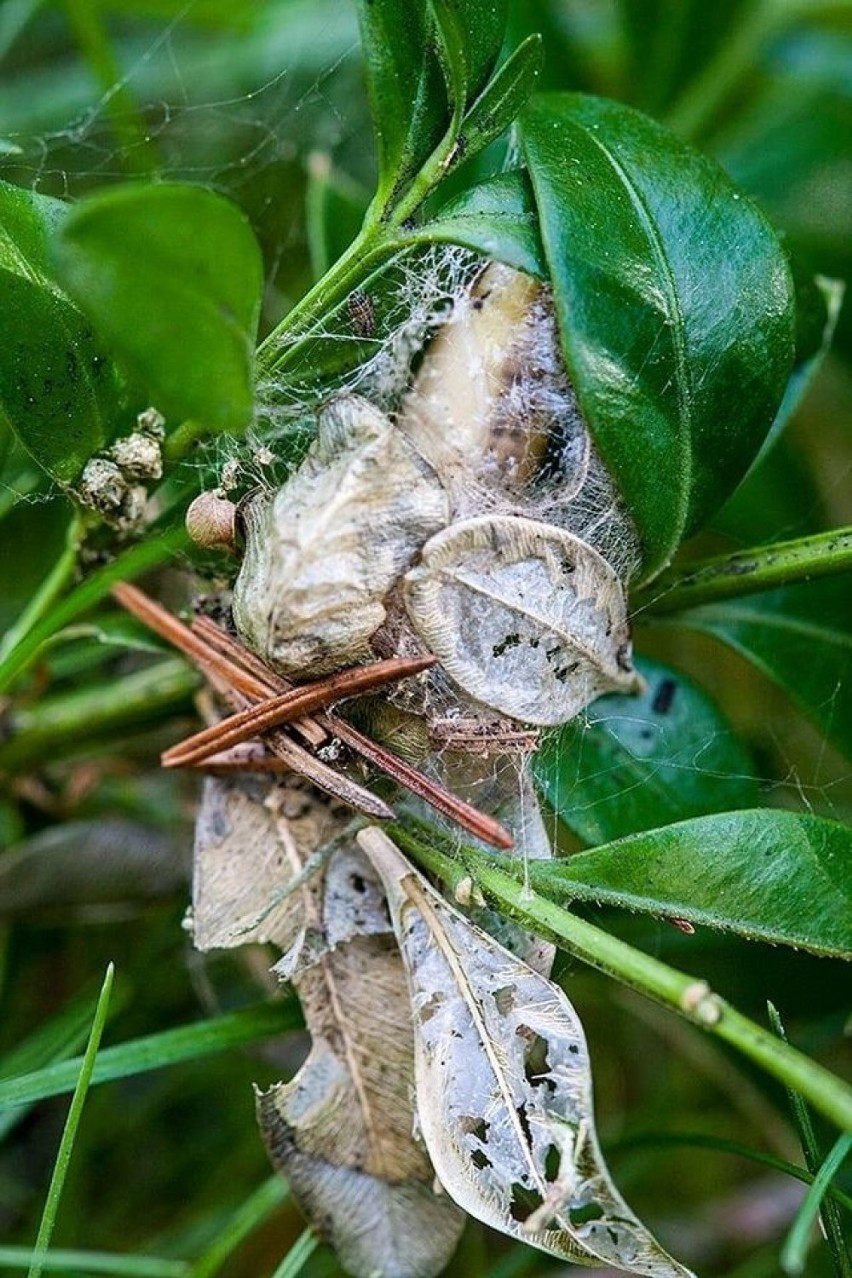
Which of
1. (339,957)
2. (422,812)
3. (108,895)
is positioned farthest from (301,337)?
(108,895)

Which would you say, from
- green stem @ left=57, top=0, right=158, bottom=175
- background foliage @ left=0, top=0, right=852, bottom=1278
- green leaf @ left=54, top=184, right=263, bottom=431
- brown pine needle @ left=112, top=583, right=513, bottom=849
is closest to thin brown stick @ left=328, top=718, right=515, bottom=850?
brown pine needle @ left=112, top=583, right=513, bottom=849

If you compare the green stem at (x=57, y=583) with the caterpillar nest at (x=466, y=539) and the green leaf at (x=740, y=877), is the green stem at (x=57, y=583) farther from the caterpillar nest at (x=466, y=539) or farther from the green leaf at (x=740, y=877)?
the green leaf at (x=740, y=877)

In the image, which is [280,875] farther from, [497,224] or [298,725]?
[497,224]

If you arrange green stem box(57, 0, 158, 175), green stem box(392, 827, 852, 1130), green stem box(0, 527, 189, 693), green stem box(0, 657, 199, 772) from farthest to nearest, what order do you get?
1. green stem box(57, 0, 158, 175)
2. green stem box(0, 657, 199, 772)
3. green stem box(0, 527, 189, 693)
4. green stem box(392, 827, 852, 1130)

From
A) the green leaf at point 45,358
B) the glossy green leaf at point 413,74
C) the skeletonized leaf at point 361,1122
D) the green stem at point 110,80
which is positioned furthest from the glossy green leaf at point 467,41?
the green stem at point 110,80

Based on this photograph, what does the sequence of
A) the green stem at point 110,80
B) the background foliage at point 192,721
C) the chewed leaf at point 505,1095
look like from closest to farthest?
the chewed leaf at point 505,1095
the background foliage at point 192,721
the green stem at point 110,80

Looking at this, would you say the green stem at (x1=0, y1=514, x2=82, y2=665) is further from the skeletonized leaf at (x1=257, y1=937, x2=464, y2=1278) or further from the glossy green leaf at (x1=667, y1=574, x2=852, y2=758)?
the glossy green leaf at (x1=667, y1=574, x2=852, y2=758)
